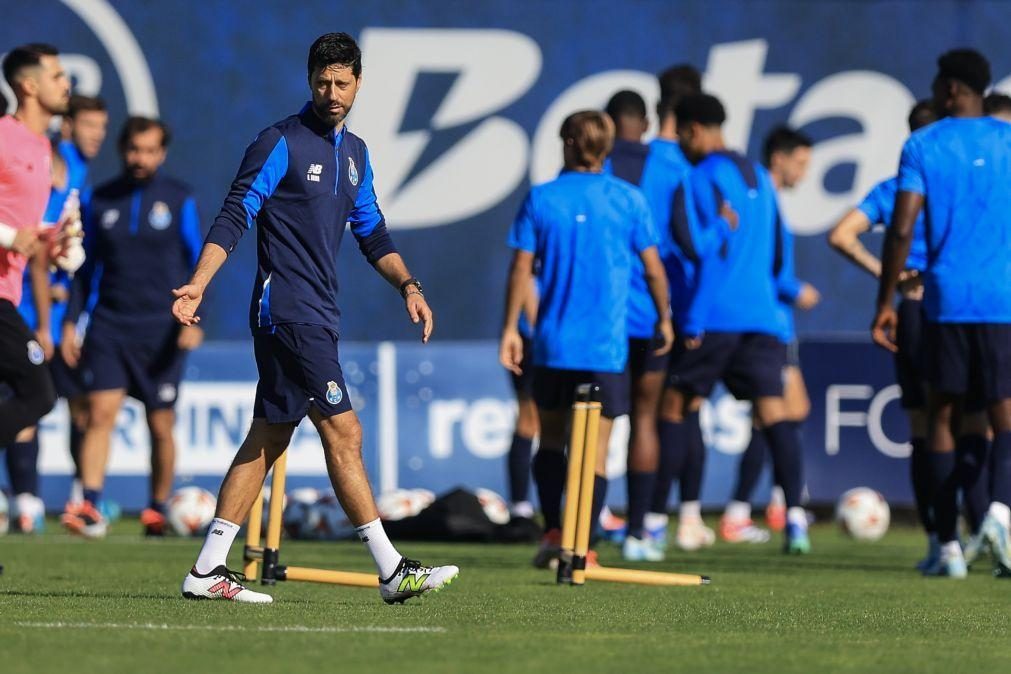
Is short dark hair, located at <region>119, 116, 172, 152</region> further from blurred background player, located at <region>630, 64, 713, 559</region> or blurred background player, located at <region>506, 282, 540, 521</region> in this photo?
blurred background player, located at <region>630, 64, 713, 559</region>

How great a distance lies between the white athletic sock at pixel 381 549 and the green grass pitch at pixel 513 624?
0.49ft

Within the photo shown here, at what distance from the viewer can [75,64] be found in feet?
55.7

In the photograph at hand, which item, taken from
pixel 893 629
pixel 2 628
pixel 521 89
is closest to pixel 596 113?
pixel 893 629

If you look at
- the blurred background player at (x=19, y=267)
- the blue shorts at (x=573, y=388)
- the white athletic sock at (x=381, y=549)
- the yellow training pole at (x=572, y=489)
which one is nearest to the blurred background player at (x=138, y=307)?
the blue shorts at (x=573, y=388)

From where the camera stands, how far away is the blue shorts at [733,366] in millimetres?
11547

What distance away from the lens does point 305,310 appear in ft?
23.6

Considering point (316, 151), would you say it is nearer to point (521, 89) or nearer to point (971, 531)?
point (971, 531)

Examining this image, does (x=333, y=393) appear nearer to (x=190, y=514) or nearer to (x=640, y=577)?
(x=640, y=577)

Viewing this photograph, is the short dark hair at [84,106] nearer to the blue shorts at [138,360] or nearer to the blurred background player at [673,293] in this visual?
the blue shorts at [138,360]

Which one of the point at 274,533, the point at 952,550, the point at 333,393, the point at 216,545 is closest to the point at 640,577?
the point at 274,533

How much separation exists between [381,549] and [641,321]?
4.22 metres

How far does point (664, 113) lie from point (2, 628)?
23.3 feet

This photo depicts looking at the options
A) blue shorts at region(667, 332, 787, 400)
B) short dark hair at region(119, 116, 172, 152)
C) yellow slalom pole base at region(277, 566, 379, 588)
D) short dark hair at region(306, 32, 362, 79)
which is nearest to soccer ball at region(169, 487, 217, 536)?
short dark hair at region(119, 116, 172, 152)

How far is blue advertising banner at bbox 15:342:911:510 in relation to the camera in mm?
15336
